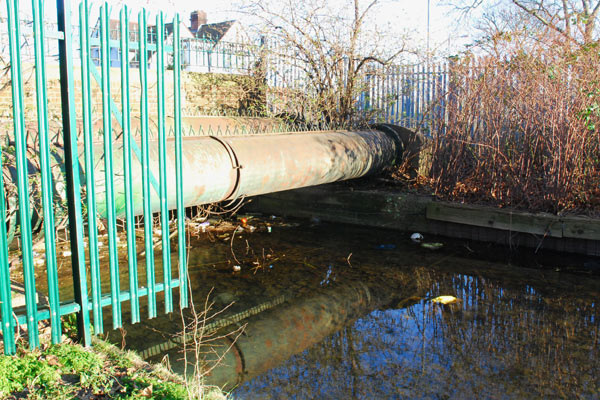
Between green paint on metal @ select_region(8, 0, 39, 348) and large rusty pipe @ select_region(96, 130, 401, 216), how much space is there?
1.10 m

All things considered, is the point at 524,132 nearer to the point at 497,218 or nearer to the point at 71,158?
the point at 497,218

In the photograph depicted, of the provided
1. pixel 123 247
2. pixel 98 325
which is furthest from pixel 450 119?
pixel 98 325

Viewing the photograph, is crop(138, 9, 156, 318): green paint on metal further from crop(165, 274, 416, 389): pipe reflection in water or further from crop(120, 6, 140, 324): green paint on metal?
crop(165, 274, 416, 389): pipe reflection in water

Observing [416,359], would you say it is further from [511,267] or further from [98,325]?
[511,267]

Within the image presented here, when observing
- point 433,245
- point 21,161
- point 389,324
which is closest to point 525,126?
point 433,245

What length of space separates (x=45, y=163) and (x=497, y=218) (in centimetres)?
573

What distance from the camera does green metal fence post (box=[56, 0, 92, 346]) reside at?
318 cm

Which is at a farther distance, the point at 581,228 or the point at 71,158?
the point at 581,228

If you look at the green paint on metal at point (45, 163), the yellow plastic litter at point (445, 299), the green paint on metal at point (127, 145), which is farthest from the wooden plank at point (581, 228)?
the green paint on metal at point (45, 163)

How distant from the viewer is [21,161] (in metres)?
3.02

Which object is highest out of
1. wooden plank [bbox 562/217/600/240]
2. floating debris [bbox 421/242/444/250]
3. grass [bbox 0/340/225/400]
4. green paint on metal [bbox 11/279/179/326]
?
green paint on metal [bbox 11/279/179/326]

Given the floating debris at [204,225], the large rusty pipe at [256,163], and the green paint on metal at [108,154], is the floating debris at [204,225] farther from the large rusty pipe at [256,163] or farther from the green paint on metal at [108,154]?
the green paint on metal at [108,154]

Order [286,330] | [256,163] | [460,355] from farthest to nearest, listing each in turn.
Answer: [256,163], [286,330], [460,355]

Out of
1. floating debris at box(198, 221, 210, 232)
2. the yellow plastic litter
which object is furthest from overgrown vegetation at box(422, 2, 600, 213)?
floating debris at box(198, 221, 210, 232)
